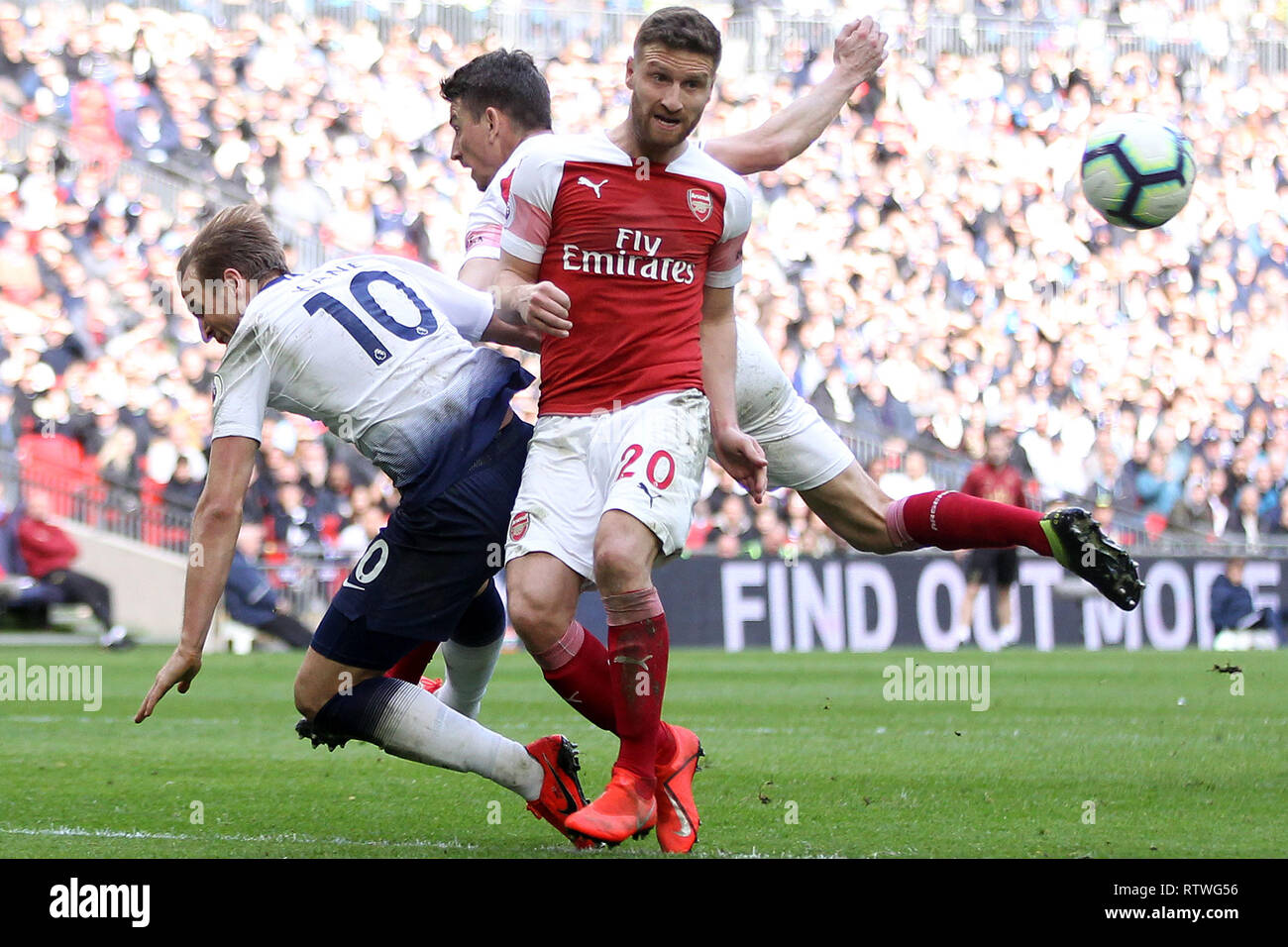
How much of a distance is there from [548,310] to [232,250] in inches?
38.4

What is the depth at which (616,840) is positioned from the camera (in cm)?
473

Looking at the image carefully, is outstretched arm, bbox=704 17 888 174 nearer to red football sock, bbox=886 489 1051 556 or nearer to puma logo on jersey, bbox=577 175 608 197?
puma logo on jersey, bbox=577 175 608 197

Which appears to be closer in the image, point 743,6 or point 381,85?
point 381,85

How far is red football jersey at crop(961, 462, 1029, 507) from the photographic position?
50.0 ft

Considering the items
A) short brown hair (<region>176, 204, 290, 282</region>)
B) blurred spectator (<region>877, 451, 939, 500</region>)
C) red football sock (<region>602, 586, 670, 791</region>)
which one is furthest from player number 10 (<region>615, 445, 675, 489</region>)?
blurred spectator (<region>877, 451, 939, 500</region>)

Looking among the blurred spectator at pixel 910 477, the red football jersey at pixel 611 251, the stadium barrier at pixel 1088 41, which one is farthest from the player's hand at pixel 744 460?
the stadium barrier at pixel 1088 41

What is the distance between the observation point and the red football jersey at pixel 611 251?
5102 mm

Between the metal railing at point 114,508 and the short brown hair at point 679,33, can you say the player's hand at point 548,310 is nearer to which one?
the short brown hair at point 679,33

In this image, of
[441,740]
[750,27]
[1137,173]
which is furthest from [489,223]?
[750,27]
